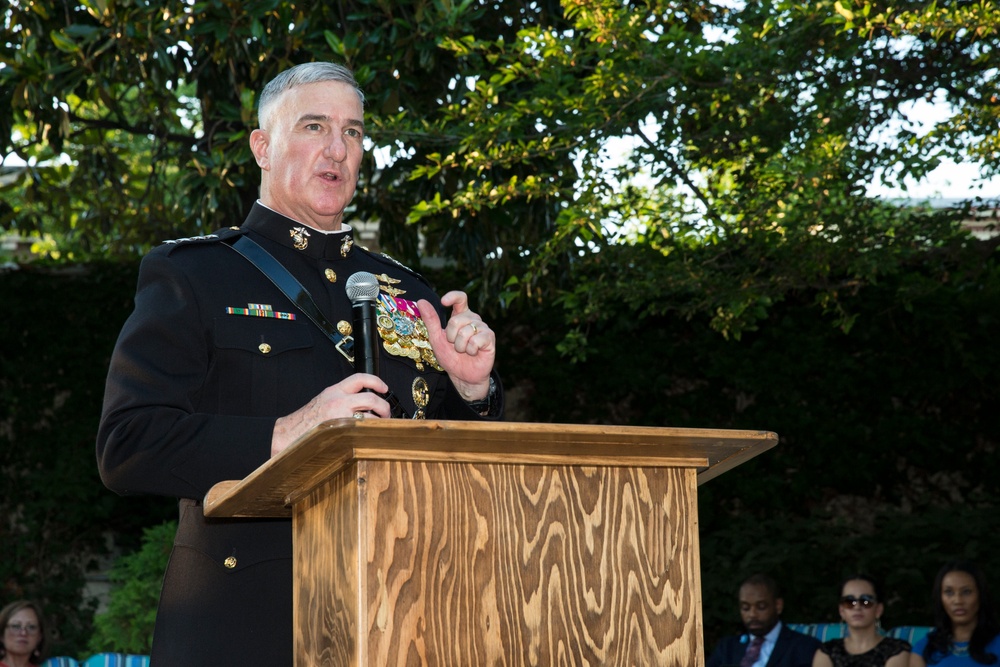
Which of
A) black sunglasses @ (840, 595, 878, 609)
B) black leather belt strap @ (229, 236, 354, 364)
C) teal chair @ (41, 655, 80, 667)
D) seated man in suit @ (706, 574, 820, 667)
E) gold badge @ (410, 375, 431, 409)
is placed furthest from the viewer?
teal chair @ (41, 655, 80, 667)

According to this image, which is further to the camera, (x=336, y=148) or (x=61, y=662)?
(x=61, y=662)

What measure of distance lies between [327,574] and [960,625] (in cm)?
570

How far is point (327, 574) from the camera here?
170 centimetres

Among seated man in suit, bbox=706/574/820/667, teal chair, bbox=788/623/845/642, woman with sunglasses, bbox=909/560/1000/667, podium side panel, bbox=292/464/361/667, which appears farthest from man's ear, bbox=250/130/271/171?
teal chair, bbox=788/623/845/642

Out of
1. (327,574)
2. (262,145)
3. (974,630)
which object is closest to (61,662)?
(974,630)

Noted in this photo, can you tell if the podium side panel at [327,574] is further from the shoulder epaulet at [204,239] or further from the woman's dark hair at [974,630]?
the woman's dark hair at [974,630]

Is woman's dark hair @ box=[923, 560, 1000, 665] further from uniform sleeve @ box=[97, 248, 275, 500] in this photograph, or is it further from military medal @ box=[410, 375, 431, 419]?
uniform sleeve @ box=[97, 248, 275, 500]

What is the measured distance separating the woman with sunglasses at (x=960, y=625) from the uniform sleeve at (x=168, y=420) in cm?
541

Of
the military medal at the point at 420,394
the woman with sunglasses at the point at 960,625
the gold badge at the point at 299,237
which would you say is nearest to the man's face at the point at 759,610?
the woman with sunglasses at the point at 960,625

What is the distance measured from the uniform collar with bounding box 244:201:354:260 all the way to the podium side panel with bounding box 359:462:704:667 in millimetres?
950

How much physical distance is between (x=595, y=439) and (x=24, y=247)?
19.4m

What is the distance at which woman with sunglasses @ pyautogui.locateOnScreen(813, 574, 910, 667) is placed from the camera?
6723 mm

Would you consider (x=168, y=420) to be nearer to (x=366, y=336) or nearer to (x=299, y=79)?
(x=366, y=336)

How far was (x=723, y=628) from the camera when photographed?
8.41m
